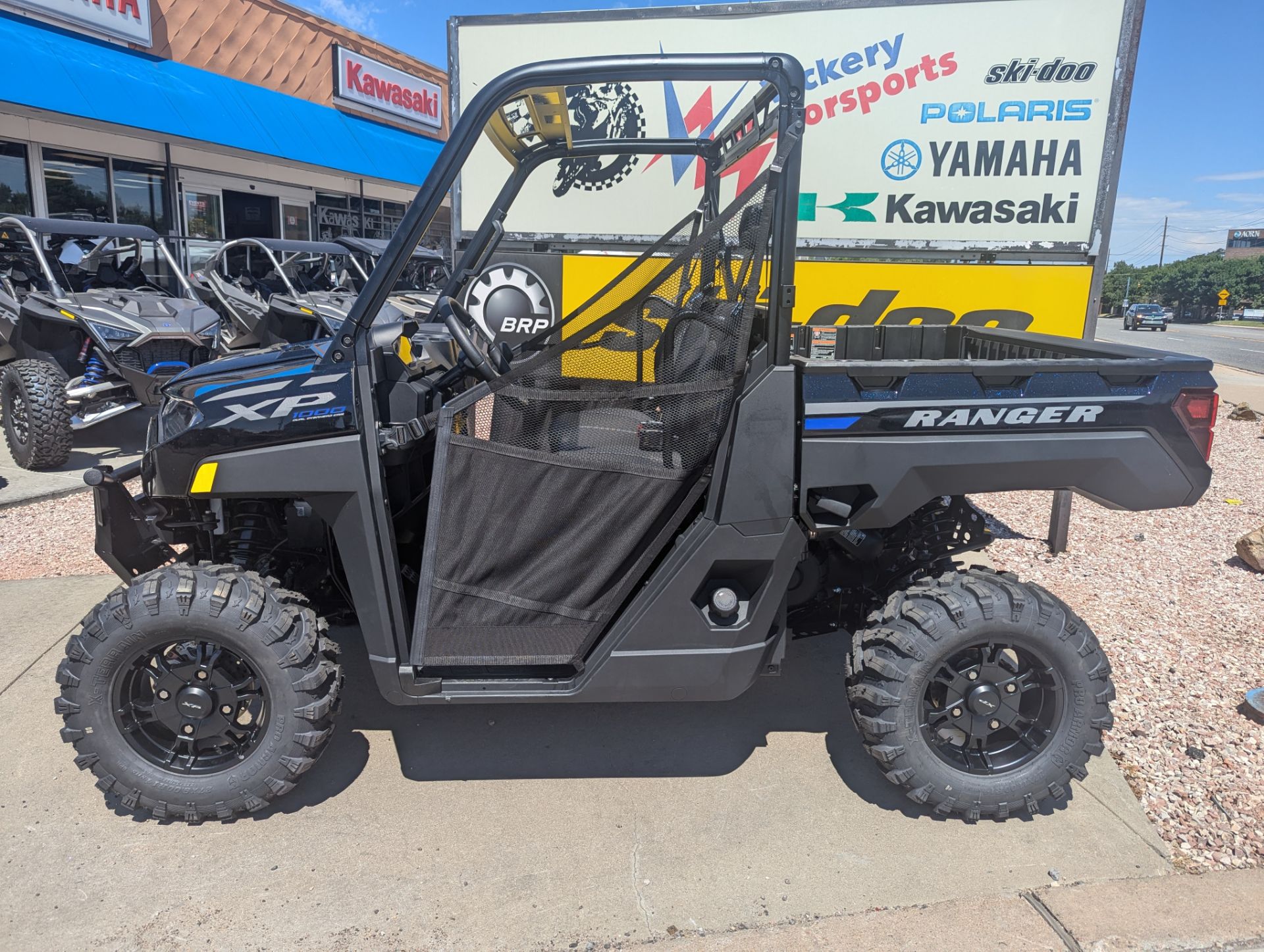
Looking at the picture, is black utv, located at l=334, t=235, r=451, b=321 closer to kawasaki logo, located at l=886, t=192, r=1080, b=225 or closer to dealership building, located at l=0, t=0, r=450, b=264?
dealership building, located at l=0, t=0, r=450, b=264

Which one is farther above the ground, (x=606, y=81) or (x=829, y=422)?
(x=606, y=81)

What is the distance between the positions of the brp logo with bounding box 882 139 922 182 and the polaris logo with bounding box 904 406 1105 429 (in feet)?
12.1

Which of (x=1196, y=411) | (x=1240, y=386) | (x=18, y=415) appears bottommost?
(x=1240, y=386)

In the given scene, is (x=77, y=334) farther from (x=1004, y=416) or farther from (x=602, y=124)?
(x=1004, y=416)

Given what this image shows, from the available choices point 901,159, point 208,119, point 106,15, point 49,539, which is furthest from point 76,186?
point 901,159

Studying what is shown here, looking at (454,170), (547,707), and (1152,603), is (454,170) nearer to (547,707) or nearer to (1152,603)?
(547,707)

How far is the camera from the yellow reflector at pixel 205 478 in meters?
2.66

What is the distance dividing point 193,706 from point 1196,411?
3214mm

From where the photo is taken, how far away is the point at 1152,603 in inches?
183

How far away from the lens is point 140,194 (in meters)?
14.7

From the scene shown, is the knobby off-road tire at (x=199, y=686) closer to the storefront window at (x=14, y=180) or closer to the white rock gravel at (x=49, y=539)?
the white rock gravel at (x=49, y=539)

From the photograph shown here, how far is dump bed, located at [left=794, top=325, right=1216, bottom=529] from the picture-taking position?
2648 millimetres

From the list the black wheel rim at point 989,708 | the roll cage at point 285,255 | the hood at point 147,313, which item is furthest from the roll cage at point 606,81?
the roll cage at point 285,255

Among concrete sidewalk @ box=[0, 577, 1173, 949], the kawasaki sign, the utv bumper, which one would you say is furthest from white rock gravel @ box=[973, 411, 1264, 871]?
the kawasaki sign
